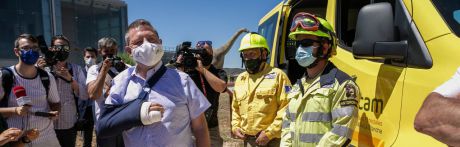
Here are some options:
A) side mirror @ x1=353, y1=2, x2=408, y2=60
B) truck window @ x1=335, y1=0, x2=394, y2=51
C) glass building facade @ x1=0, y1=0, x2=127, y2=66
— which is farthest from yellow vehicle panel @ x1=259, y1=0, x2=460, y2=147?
glass building facade @ x1=0, y1=0, x2=127, y2=66

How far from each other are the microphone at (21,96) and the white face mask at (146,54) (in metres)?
1.59

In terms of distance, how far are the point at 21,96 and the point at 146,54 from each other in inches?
66.9

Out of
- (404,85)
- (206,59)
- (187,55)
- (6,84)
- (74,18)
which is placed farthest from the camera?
(74,18)

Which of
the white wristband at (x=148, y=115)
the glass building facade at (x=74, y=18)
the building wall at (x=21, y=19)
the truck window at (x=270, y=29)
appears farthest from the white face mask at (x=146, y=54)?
the glass building facade at (x=74, y=18)

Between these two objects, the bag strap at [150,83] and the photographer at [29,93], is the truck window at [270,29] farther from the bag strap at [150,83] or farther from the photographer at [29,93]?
the bag strap at [150,83]

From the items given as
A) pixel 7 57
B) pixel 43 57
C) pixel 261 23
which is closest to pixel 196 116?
pixel 43 57

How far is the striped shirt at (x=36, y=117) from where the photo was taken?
3.38 meters

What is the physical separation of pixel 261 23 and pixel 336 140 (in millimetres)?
4595

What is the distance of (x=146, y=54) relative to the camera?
209cm

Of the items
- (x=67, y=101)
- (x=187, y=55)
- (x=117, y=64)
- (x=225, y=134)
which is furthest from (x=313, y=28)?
(x=225, y=134)

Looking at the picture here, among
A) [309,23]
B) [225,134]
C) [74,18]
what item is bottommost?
[225,134]

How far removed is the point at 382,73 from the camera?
2.25 meters

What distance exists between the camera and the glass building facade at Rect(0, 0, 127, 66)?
101 ft

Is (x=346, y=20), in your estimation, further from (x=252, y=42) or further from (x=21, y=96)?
(x=21, y=96)
